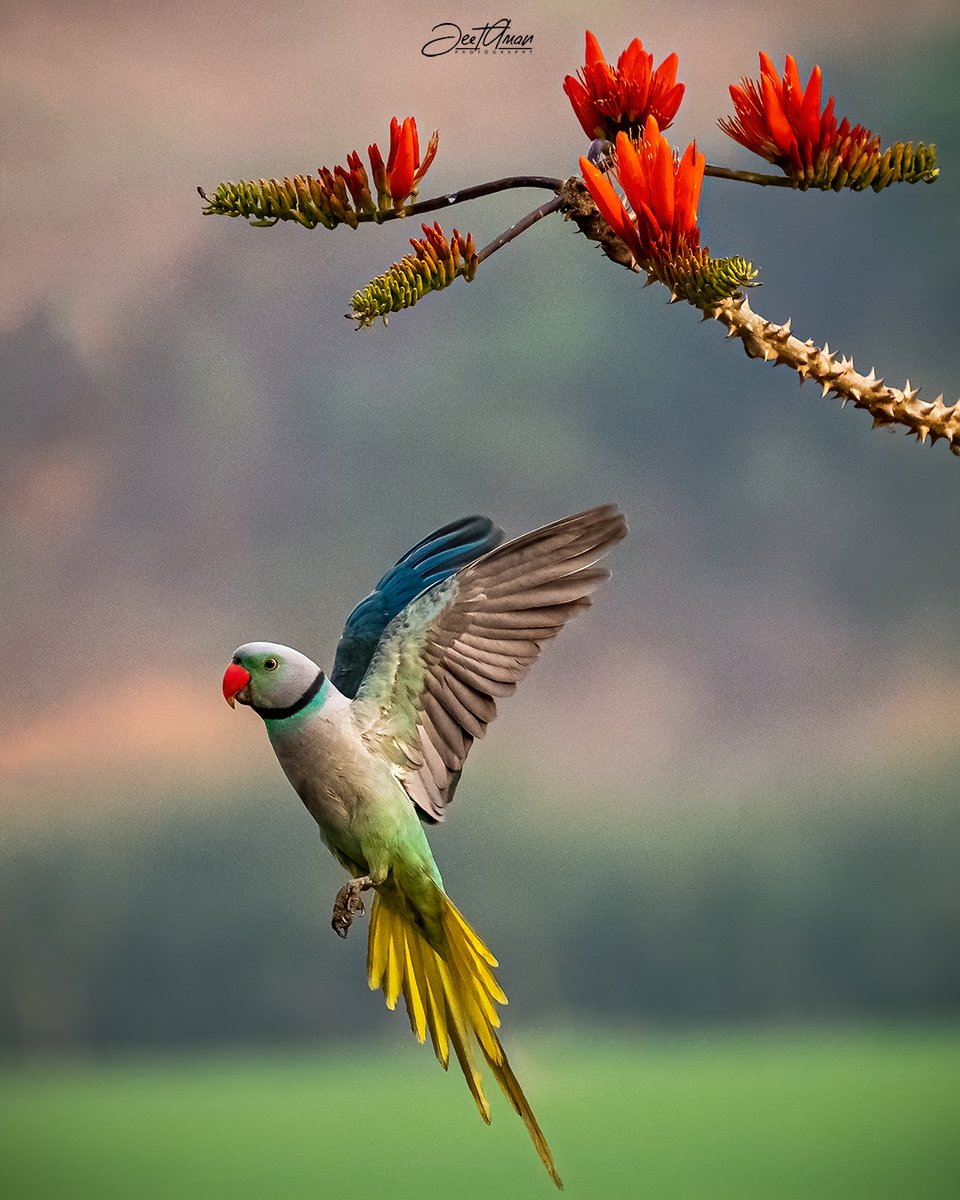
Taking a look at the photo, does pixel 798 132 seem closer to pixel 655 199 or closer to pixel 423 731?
pixel 655 199

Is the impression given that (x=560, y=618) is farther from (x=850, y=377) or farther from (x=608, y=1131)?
(x=608, y=1131)

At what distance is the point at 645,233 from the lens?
99cm

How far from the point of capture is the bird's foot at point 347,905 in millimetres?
1233

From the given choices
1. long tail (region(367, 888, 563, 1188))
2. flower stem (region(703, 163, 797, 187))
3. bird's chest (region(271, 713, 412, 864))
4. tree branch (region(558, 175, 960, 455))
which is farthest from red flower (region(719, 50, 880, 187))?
long tail (region(367, 888, 563, 1188))

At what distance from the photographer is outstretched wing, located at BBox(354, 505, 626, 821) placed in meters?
1.24

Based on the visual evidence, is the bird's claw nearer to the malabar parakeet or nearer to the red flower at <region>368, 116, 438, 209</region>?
the malabar parakeet

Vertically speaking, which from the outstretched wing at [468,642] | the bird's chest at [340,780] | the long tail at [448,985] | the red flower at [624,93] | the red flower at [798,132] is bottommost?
the long tail at [448,985]

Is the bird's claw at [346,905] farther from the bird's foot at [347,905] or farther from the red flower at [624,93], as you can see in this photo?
the red flower at [624,93]

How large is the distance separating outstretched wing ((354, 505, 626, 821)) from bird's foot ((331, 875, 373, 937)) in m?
0.10

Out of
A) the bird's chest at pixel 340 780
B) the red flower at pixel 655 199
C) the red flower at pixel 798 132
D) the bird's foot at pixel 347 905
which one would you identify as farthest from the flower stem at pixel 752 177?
the bird's foot at pixel 347 905

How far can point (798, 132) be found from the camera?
1.06 meters

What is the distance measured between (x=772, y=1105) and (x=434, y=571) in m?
0.89

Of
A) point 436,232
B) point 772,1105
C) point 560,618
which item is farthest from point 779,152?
point 772,1105

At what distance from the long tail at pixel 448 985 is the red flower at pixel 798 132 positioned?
2.22 ft
